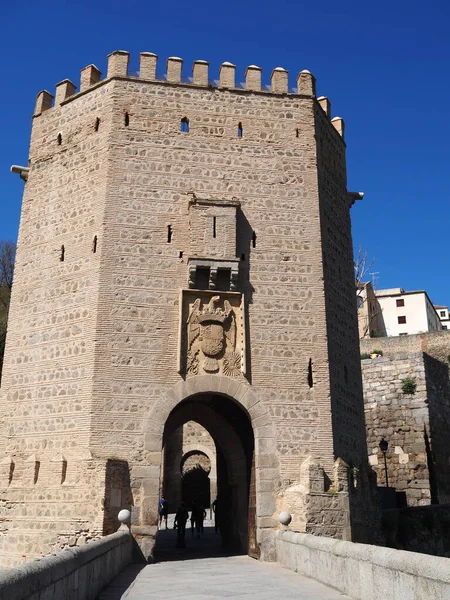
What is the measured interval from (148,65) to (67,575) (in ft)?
37.7

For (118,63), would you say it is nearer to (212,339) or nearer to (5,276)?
(212,339)

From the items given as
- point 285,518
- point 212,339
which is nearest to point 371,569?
point 285,518

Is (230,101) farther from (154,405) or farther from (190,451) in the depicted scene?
(190,451)

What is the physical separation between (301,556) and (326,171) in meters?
9.16

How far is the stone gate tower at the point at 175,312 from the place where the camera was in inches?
432

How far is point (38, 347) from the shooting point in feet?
40.2

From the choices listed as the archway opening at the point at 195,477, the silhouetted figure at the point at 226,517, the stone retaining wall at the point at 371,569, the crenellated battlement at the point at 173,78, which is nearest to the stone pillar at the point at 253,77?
the crenellated battlement at the point at 173,78

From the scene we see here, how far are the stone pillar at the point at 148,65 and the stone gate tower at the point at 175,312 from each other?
0.06 meters

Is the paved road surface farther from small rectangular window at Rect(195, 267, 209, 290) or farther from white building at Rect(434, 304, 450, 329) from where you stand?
white building at Rect(434, 304, 450, 329)

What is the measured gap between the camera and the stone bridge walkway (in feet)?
20.8

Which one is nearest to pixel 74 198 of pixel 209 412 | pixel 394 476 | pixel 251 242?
pixel 251 242

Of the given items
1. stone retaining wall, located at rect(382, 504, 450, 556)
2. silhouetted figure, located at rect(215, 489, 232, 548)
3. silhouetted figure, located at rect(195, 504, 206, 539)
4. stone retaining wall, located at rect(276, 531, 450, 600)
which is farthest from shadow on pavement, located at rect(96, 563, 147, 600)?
silhouetted figure, located at rect(195, 504, 206, 539)

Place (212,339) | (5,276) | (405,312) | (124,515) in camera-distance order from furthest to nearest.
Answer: (405,312) → (5,276) → (212,339) → (124,515)

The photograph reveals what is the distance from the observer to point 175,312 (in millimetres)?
11945
